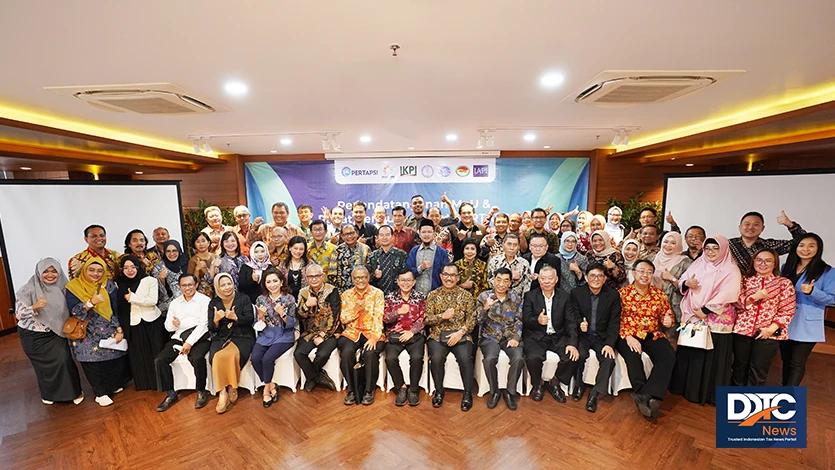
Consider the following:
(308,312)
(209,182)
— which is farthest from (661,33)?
(209,182)

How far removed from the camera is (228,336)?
3.09 metres

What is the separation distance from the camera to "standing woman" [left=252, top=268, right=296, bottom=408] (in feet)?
9.79

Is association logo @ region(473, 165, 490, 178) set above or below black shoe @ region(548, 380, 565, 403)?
above

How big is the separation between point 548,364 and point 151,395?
3755 mm

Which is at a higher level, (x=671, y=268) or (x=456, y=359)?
(x=671, y=268)

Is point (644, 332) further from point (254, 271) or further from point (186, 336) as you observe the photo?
point (186, 336)

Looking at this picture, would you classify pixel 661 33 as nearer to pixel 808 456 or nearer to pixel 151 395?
pixel 808 456

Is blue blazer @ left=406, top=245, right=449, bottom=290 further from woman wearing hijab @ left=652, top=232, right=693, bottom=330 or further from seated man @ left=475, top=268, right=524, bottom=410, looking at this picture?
woman wearing hijab @ left=652, top=232, right=693, bottom=330

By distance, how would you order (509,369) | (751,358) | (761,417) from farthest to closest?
(509,369) < (751,358) < (761,417)

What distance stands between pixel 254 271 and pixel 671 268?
4218 millimetres

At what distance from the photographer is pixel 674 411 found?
9.12ft

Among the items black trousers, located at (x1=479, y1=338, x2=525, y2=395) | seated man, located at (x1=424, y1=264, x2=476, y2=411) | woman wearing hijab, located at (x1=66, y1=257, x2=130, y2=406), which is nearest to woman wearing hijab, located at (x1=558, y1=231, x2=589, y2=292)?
black trousers, located at (x1=479, y1=338, x2=525, y2=395)

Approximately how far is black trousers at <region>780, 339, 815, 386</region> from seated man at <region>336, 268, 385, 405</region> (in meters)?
3.63

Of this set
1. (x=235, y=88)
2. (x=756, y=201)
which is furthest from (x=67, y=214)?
(x=756, y=201)
